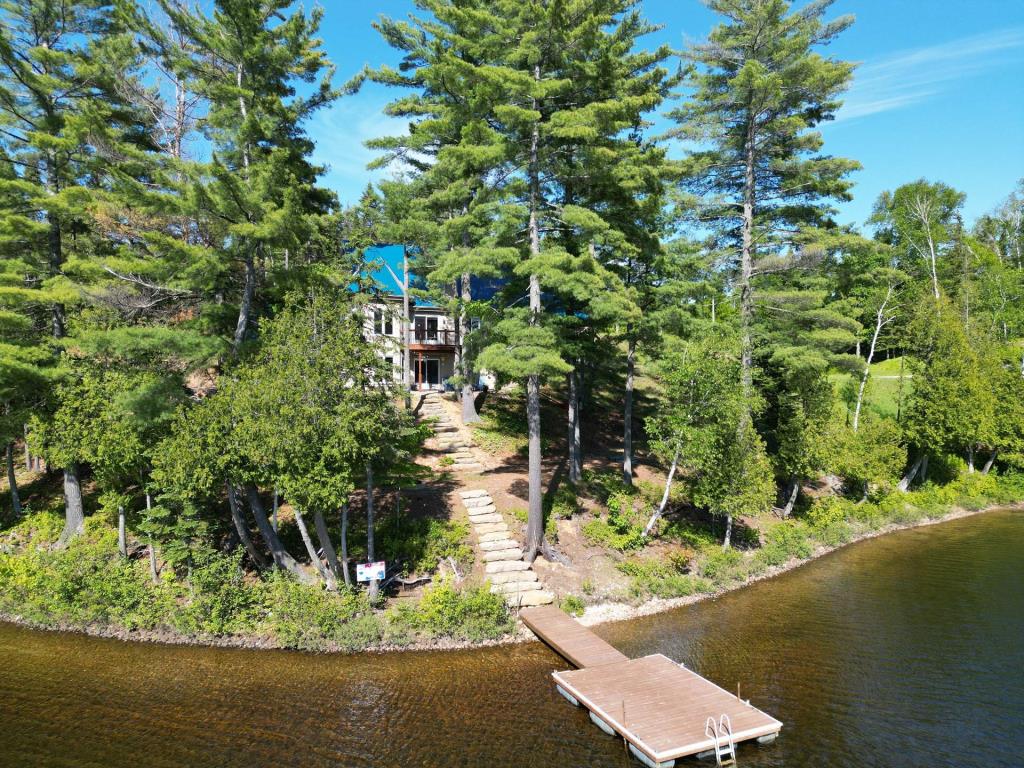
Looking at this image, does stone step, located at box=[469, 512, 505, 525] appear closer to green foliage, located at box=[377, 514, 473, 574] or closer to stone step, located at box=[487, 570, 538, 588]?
green foliage, located at box=[377, 514, 473, 574]

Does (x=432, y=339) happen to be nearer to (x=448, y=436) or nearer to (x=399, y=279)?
(x=399, y=279)

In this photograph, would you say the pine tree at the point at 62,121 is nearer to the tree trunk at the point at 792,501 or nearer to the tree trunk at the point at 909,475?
the tree trunk at the point at 792,501

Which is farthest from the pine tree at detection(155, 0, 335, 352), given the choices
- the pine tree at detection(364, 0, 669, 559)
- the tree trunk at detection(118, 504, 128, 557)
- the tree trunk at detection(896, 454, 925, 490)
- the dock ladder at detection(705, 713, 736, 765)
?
the tree trunk at detection(896, 454, 925, 490)

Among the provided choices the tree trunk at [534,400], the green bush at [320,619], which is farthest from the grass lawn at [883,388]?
the green bush at [320,619]

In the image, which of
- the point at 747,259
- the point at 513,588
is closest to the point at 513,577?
the point at 513,588

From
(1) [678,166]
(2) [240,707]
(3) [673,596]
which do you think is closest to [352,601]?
(2) [240,707]

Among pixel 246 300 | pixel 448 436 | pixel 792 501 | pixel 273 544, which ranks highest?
pixel 246 300
